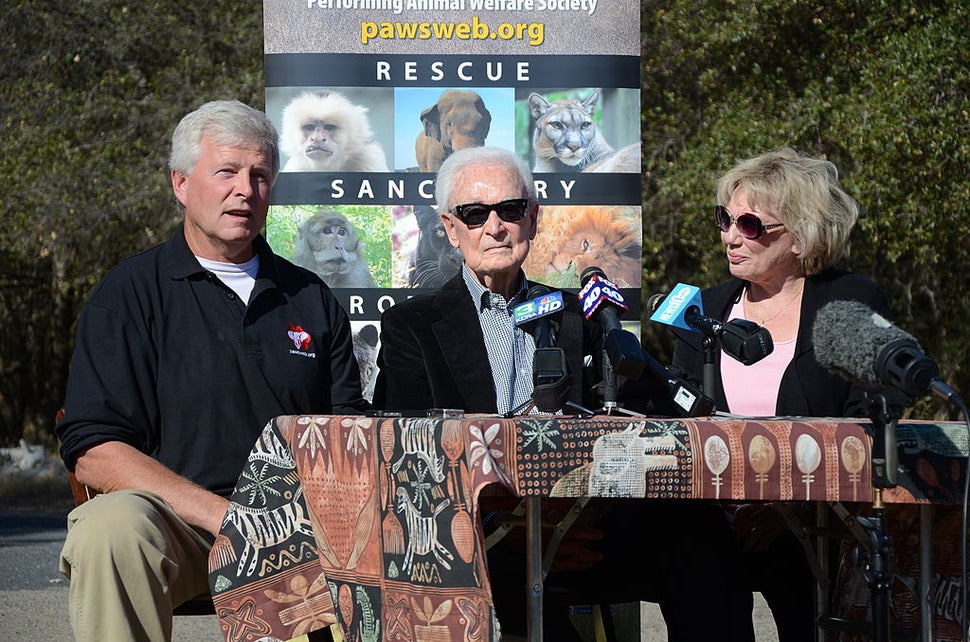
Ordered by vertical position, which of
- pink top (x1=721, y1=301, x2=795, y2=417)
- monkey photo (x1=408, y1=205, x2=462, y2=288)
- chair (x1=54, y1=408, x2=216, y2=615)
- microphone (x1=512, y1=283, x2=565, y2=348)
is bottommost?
chair (x1=54, y1=408, x2=216, y2=615)

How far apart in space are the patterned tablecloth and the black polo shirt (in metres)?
0.66

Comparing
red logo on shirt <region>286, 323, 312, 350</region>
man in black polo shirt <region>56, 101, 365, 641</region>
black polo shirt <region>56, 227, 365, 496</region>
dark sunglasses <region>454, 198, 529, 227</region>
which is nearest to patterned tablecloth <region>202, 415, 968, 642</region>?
man in black polo shirt <region>56, 101, 365, 641</region>

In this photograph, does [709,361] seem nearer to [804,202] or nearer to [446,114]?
[804,202]

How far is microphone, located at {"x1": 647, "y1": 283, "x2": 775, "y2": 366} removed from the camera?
3059 mm

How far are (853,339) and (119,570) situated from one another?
169 centimetres

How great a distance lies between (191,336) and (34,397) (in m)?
16.0

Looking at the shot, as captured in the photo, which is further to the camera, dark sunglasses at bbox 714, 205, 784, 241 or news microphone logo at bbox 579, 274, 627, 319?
dark sunglasses at bbox 714, 205, 784, 241

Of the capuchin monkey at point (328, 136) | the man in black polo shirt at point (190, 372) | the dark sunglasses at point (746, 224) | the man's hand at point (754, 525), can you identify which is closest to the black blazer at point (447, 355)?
the man in black polo shirt at point (190, 372)

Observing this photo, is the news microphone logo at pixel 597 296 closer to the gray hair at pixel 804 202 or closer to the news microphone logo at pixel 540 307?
the news microphone logo at pixel 540 307

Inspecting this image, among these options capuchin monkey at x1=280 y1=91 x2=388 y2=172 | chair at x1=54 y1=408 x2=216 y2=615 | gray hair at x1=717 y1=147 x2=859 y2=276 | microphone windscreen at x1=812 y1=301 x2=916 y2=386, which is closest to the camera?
microphone windscreen at x1=812 y1=301 x2=916 y2=386

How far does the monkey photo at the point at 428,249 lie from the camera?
209 inches

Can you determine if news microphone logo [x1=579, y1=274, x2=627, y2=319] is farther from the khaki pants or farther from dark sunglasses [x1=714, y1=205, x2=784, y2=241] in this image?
dark sunglasses [x1=714, y1=205, x2=784, y2=241]

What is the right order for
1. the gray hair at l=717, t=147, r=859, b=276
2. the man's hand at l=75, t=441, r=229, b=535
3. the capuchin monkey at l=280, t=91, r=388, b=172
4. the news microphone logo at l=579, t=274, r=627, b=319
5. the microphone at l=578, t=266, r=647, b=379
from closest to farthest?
the microphone at l=578, t=266, r=647, b=379
the news microphone logo at l=579, t=274, r=627, b=319
the man's hand at l=75, t=441, r=229, b=535
the gray hair at l=717, t=147, r=859, b=276
the capuchin monkey at l=280, t=91, r=388, b=172

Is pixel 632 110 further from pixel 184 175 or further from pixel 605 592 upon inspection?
pixel 605 592
